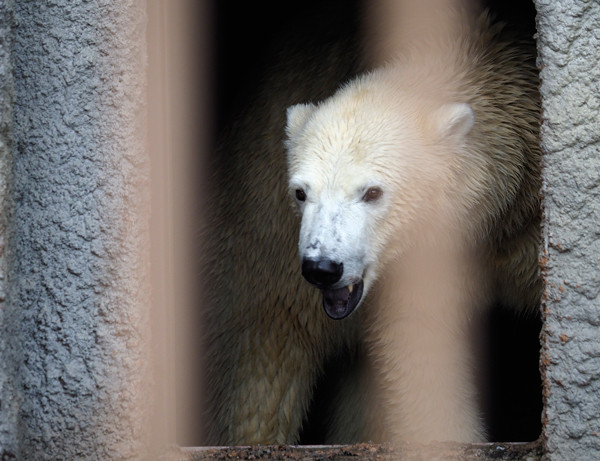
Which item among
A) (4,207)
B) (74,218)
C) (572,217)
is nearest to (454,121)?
(572,217)

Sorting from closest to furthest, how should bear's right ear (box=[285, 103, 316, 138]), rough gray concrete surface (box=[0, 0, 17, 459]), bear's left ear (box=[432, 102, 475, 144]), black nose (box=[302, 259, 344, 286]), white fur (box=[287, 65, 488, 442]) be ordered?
1. rough gray concrete surface (box=[0, 0, 17, 459])
2. black nose (box=[302, 259, 344, 286])
3. white fur (box=[287, 65, 488, 442])
4. bear's left ear (box=[432, 102, 475, 144])
5. bear's right ear (box=[285, 103, 316, 138])

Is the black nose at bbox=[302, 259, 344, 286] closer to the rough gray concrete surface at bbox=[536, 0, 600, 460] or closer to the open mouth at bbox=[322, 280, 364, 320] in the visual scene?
the open mouth at bbox=[322, 280, 364, 320]

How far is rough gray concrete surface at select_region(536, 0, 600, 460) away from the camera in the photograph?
192 centimetres

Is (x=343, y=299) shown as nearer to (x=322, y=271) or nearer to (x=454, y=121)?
(x=322, y=271)

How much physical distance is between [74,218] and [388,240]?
79 cm

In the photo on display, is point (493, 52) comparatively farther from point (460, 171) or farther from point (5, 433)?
point (5, 433)

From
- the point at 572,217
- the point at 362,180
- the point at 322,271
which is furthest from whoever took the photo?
the point at 362,180

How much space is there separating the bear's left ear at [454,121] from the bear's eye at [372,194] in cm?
25

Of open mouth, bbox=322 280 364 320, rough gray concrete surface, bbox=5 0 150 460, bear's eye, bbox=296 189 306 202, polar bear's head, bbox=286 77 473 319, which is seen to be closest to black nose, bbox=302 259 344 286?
polar bear's head, bbox=286 77 473 319

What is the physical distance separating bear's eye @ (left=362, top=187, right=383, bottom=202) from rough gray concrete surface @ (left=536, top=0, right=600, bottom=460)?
42 cm

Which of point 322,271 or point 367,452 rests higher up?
point 322,271

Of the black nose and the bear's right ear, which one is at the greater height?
the bear's right ear

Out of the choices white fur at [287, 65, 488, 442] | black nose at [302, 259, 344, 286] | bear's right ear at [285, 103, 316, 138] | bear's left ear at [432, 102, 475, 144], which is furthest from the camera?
bear's right ear at [285, 103, 316, 138]

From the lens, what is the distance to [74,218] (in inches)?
79.0
